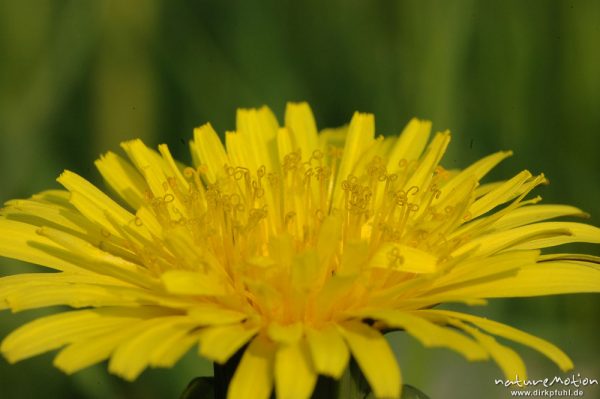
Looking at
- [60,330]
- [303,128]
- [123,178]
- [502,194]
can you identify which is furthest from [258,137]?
[60,330]

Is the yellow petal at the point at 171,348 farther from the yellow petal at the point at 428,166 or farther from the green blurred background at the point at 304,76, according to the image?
the green blurred background at the point at 304,76

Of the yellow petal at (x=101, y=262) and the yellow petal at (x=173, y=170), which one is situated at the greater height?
the yellow petal at (x=173, y=170)

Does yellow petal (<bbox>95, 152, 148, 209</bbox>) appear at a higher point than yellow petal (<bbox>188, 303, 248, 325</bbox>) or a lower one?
higher

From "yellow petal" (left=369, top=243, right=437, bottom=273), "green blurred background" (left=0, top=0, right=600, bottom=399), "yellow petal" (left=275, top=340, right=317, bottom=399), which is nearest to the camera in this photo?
"yellow petal" (left=275, top=340, right=317, bottom=399)

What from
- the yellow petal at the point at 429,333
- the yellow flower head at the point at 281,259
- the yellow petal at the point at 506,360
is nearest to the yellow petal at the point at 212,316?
the yellow flower head at the point at 281,259

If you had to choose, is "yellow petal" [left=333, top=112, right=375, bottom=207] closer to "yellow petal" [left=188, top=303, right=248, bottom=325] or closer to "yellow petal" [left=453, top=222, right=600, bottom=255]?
"yellow petal" [left=453, top=222, right=600, bottom=255]

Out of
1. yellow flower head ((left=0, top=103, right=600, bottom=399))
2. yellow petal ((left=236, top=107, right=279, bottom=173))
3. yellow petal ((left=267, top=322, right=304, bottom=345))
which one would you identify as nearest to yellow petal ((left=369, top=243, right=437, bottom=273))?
yellow flower head ((left=0, top=103, right=600, bottom=399))

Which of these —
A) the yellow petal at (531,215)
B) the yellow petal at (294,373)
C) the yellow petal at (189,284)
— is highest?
the yellow petal at (531,215)

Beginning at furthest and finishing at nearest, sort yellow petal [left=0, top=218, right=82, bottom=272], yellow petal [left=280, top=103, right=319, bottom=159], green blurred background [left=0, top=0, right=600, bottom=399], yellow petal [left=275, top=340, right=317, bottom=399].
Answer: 1. green blurred background [left=0, top=0, right=600, bottom=399]
2. yellow petal [left=280, top=103, right=319, bottom=159]
3. yellow petal [left=0, top=218, right=82, bottom=272]
4. yellow petal [left=275, top=340, right=317, bottom=399]
